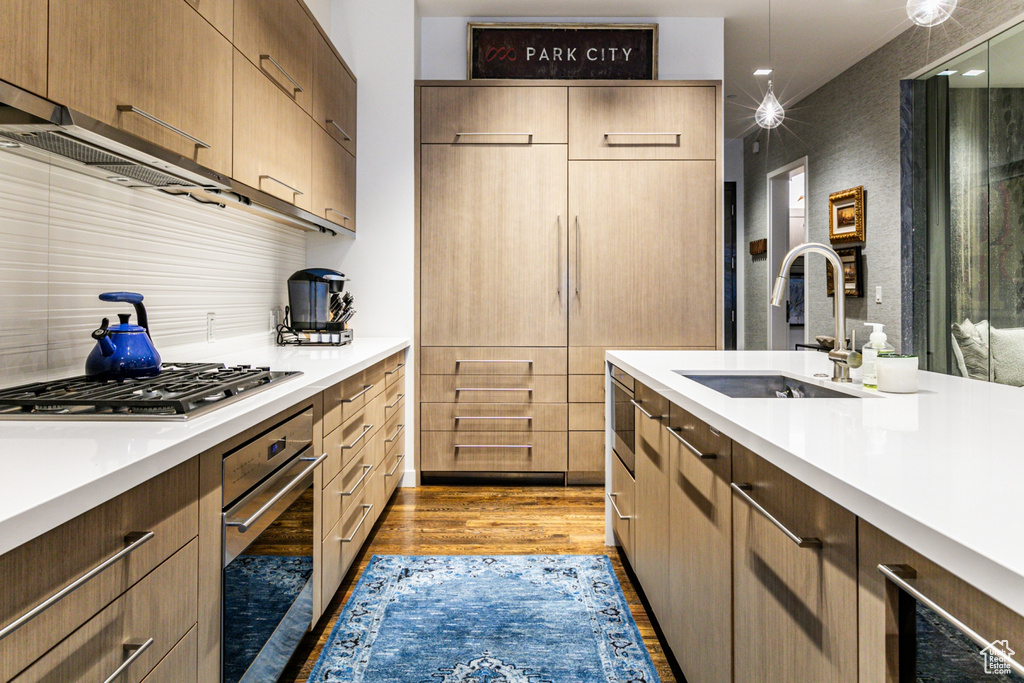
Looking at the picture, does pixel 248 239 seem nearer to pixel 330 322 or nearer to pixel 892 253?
pixel 330 322

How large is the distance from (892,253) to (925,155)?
0.64 m

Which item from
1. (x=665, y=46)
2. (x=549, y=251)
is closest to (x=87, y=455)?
(x=549, y=251)

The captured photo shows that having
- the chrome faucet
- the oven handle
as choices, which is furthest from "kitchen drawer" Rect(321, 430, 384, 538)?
the chrome faucet

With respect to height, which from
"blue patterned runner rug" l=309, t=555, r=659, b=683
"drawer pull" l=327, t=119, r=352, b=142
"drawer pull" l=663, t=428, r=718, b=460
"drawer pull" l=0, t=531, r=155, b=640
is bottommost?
"blue patterned runner rug" l=309, t=555, r=659, b=683

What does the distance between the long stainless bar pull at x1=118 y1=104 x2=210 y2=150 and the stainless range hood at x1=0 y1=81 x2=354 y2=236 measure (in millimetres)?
53

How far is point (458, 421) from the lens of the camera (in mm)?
3420

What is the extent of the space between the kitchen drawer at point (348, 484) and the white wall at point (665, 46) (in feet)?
8.07

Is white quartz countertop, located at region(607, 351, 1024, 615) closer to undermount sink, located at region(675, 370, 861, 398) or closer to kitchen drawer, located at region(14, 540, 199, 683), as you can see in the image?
undermount sink, located at region(675, 370, 861, 398)

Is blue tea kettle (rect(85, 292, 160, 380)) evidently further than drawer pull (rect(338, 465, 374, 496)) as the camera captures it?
No

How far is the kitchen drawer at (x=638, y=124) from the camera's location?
338cm

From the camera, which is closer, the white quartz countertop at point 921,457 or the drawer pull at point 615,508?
the white quartz countertop at point 921,457

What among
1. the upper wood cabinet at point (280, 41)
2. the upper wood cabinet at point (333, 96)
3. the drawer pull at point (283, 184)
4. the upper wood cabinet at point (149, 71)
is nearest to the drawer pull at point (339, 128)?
the upper wood cabinet at point (333, 96)

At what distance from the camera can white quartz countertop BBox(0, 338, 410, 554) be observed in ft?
2.12

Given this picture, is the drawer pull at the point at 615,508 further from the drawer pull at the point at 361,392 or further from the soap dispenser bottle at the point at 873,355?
the drawer pull at the point at 361,392
